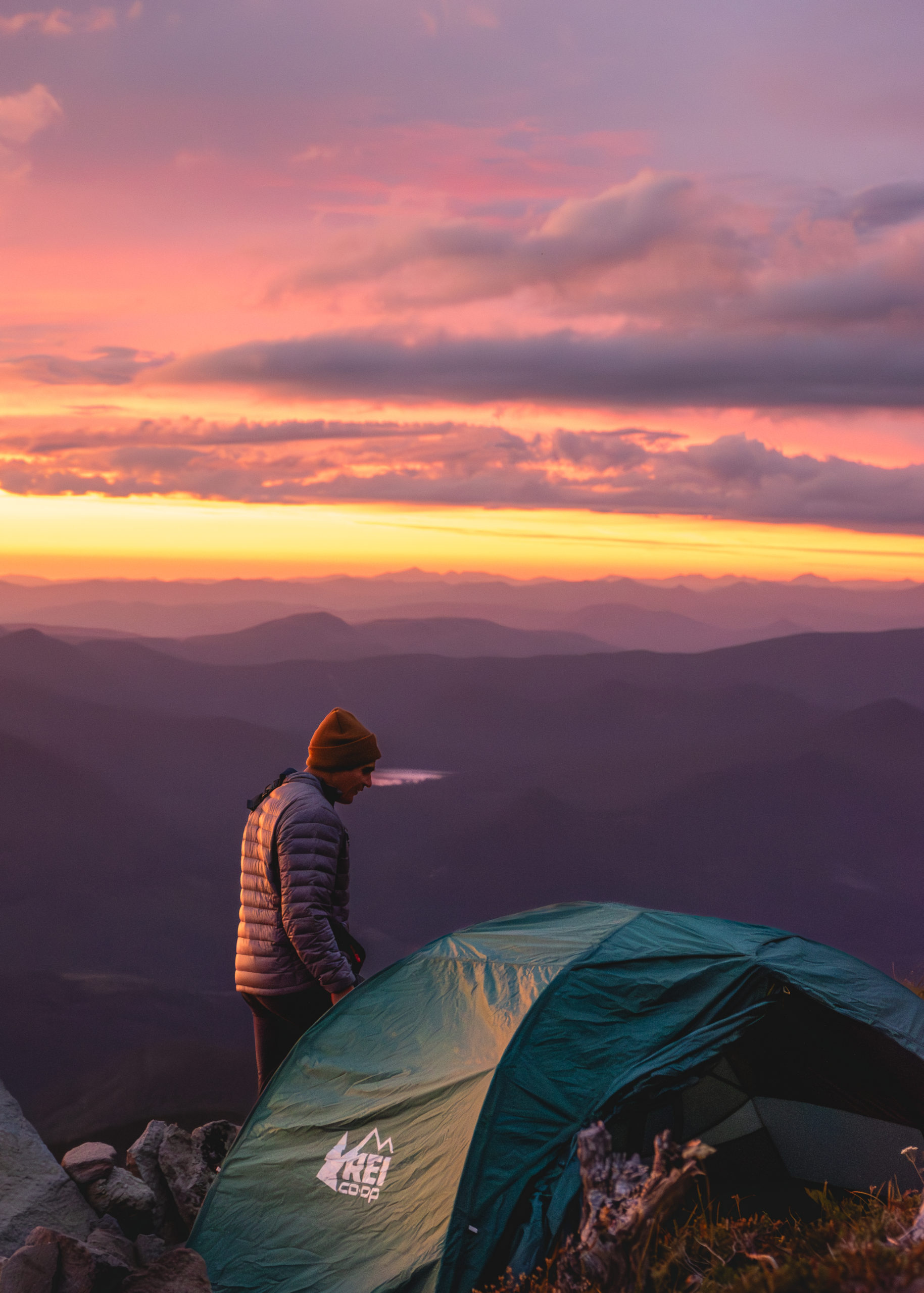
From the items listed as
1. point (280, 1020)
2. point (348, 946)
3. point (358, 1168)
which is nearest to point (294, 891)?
point (348, 946)

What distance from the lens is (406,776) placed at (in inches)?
5492

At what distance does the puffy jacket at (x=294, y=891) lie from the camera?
5371 mm

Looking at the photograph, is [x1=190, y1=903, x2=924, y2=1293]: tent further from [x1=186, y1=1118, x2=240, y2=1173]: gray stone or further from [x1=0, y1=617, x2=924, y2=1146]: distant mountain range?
[x1=0, y1=617, x2=924, y2=1146]: distant mountain range

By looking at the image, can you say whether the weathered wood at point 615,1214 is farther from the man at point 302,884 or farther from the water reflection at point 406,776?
the water reflection at point 406,776

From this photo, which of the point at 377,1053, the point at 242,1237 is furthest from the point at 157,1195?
the point at 377,1053

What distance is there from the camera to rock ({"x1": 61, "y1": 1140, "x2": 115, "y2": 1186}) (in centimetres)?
596

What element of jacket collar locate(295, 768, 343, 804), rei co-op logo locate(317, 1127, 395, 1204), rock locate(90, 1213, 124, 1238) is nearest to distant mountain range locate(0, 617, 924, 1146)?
rei co-op logo locate(317, 1127, 395, 1204)

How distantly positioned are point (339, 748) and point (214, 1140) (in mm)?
3142

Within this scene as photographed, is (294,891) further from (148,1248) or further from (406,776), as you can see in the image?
(406,776)

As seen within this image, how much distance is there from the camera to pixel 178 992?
4875 centimetres

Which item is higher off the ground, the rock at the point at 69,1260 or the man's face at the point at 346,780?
the man's face at the point at 346,780

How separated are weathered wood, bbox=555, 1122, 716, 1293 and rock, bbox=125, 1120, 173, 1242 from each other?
9.84 ft

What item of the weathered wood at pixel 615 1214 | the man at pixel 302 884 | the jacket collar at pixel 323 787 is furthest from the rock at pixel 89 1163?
the weathered wood at pixel 615 1214

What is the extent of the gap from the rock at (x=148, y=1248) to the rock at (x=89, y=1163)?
1.54 feet
